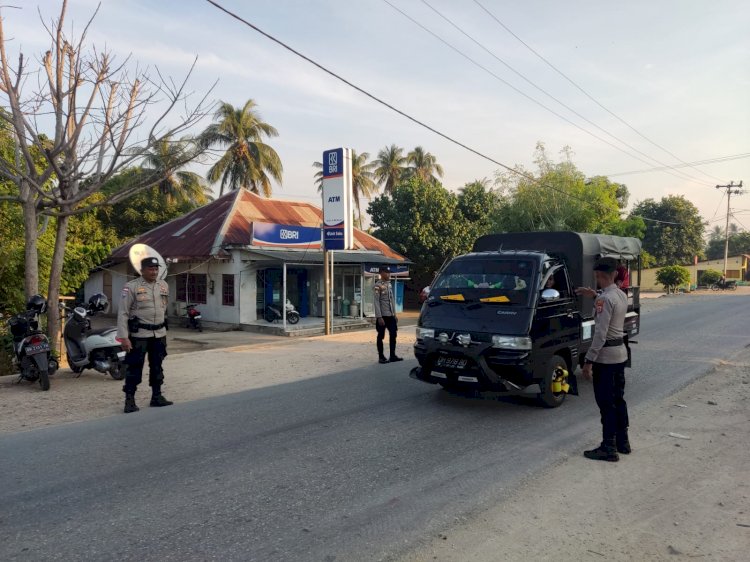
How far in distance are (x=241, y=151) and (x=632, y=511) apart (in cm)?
3425

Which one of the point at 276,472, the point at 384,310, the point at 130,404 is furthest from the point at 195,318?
the point at 276,472

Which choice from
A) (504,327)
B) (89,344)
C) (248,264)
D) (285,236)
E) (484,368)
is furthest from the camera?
(285,236)

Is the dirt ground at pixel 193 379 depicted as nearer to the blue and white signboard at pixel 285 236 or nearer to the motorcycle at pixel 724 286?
the blue and white signboard at pixel 285 236

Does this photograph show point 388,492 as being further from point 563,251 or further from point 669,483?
point 563,251

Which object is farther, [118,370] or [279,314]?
[279,314]

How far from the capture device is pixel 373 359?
10.8 metres

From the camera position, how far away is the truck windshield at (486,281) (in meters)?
6.57

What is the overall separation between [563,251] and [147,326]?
6.03 metres

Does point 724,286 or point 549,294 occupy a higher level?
point 549,294

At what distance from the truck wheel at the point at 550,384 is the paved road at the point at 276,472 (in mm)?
139

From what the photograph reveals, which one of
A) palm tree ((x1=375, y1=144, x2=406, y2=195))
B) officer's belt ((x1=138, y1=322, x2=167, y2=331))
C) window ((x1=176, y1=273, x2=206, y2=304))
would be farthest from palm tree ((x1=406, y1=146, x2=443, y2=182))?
officer's belt ((x1=138, y1=322, x2=167, y2=331))

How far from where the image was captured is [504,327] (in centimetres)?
612

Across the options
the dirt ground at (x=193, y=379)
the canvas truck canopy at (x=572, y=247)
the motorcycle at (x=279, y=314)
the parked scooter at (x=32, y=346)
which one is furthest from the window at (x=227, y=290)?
the canvas truck canopy at (x=572, y=247)

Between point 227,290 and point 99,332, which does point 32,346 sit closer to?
point 99,332
